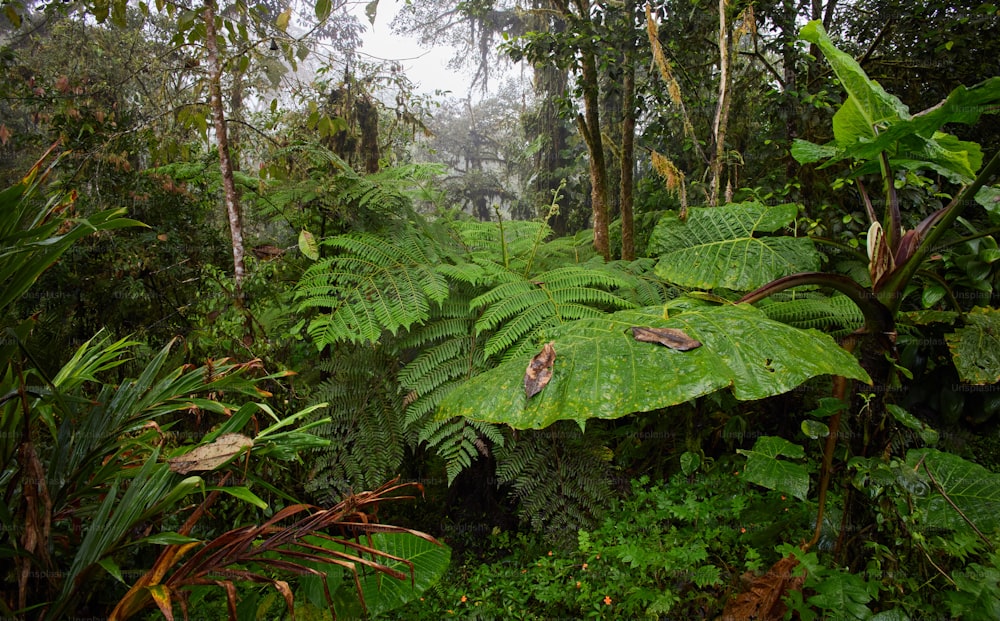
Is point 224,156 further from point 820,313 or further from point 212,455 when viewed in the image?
point 820,313

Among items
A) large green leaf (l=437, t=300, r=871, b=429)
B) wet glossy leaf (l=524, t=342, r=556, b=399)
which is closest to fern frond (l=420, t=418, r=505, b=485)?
large green leaf (l=437, t=300, r=871, b=429)

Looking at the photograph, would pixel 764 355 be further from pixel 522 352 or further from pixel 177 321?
pixel 177 321

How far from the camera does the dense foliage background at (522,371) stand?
1280 millimetres

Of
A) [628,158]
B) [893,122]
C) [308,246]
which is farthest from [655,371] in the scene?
[628,158]

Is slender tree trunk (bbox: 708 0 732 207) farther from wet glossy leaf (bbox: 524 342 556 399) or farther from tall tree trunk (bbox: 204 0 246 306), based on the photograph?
tall tree trunk (bbox: 204 0 246 306)

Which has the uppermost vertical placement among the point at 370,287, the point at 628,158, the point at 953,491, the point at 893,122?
the point at 628,158

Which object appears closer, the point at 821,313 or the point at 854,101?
the point at 854,101

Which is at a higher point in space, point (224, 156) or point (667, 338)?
point (224, 156)

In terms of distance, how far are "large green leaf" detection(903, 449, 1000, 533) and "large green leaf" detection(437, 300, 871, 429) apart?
1.41ft

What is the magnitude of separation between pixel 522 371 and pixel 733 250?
3.84ft

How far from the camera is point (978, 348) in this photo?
1.61m

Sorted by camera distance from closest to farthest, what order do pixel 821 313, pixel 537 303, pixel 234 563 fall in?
pixel 234 563
pixel 821 313
pixel 537 303

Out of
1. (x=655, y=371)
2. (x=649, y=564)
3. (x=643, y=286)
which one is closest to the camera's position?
(x=655, y=371)

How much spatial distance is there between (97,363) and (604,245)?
2717 mm
